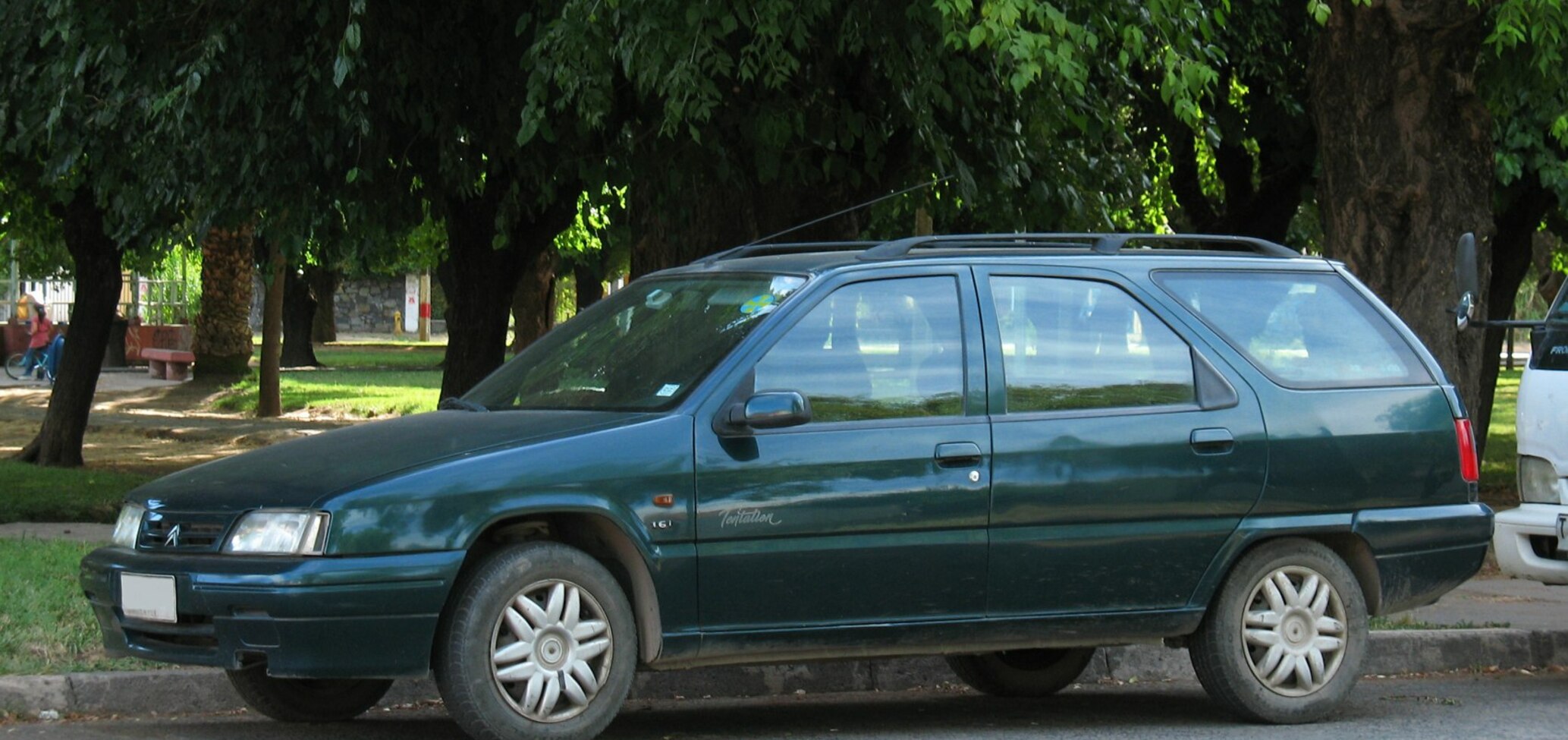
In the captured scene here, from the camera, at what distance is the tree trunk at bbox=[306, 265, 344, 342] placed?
164ft

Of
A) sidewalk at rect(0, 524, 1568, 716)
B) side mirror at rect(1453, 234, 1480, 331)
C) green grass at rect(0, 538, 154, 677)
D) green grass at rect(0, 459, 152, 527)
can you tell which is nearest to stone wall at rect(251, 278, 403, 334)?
green grass at rect(0, 459, 152, 527)

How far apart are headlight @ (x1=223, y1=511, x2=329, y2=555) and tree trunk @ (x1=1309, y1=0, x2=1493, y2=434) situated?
7653mm

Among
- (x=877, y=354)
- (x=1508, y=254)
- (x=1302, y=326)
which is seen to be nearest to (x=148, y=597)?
(x=877, y=354)

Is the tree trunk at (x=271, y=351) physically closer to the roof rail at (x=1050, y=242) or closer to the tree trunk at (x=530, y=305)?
the tree trunk at (x=530, y=305)

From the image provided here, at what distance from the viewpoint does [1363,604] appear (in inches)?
292

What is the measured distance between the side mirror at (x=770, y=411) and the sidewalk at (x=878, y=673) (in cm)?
180

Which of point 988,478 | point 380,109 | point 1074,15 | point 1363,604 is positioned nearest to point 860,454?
point 988,478

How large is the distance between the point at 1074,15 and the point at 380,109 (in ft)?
16.8

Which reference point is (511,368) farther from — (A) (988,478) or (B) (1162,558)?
(B) (1162,558)

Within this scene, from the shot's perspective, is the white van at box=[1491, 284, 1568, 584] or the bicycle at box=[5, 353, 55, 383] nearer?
the white van at box=[1491, 284, 1568, 584]

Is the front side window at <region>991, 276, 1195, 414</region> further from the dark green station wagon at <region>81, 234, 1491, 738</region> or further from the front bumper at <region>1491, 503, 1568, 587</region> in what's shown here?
the front bumper at <region>1491, 503, 1568, 587</region>

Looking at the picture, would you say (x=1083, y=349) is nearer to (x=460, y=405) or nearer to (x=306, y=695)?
(x=460, y=405)

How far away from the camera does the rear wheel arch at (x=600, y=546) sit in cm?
640

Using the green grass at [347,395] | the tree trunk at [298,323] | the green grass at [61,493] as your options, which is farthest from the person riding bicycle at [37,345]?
the green grass at [61,493]
